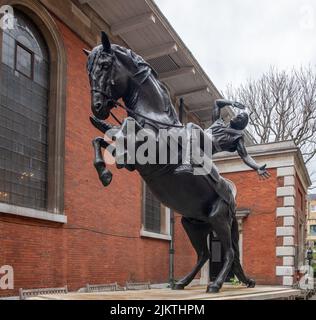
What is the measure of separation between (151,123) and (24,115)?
24.5 feet

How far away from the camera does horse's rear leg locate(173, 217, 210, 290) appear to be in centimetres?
577

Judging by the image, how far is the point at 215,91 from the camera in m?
19.6

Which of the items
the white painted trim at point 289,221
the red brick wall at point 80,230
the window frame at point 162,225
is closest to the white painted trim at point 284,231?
the white painted trim at point 289,221

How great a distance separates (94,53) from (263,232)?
14.3 m

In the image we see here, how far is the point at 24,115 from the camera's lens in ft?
37.9

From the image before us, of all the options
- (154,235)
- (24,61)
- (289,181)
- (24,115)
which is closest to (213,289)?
(24,115)

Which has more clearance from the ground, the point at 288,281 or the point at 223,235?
the point at 223,235

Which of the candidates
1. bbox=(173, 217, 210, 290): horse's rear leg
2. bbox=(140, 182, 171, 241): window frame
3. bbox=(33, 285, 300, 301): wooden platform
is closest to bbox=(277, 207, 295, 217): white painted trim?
bbox=(140, 182, 171, 241): window frame

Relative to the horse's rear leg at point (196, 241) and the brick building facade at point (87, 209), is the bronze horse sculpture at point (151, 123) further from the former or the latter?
the brick building facade at point (87, 209)

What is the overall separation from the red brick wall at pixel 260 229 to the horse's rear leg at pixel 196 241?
480 inches

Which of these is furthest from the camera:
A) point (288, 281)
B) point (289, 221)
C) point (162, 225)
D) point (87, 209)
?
point (162, 225)

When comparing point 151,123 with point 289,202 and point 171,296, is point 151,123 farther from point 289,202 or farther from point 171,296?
point 289,202

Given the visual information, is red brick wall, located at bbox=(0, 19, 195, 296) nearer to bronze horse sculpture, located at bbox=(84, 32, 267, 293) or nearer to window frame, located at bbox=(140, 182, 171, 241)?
window frame, located at bbox=(140, 182, 171, 241)

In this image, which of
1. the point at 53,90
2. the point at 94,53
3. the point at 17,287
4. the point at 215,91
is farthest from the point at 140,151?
the point at 215,91
